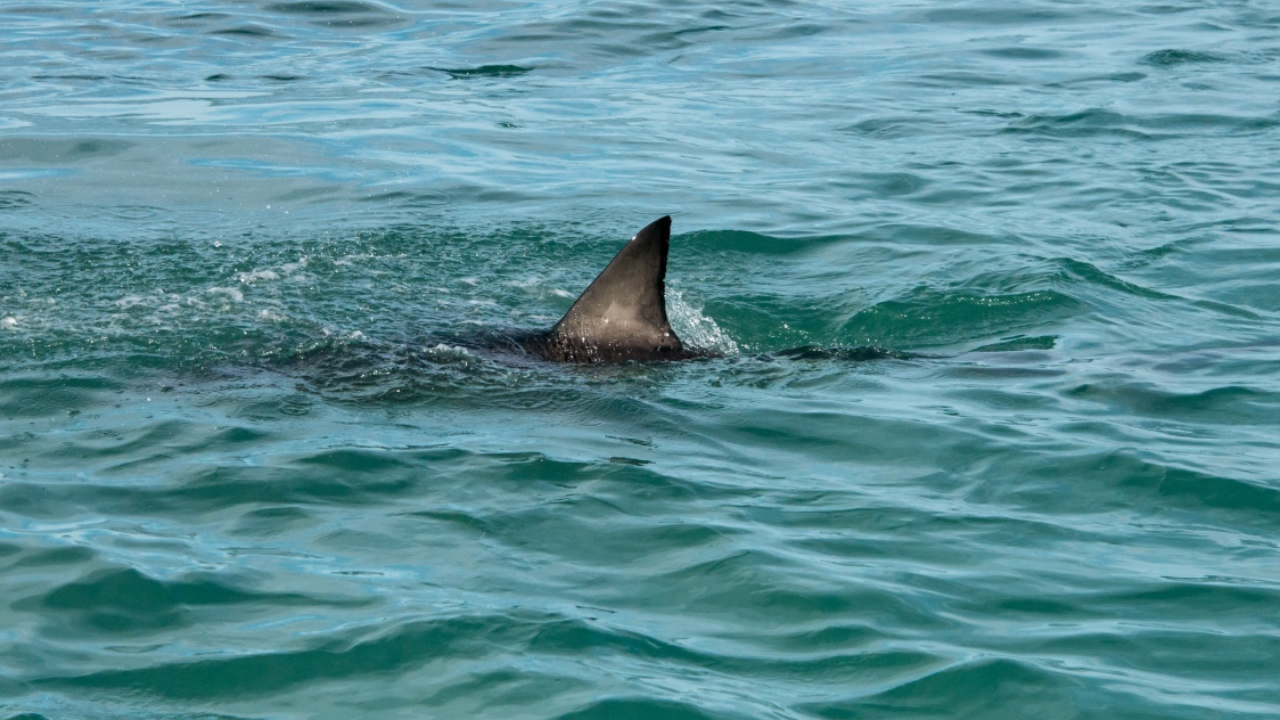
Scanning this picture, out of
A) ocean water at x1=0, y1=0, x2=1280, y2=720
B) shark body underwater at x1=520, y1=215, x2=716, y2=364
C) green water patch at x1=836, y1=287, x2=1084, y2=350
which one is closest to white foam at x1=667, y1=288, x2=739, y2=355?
ocean water at x1=0, y1=0, x2=1280, y2=720

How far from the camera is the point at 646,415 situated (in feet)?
21.5

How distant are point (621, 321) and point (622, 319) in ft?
0.04

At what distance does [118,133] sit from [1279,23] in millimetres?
14814

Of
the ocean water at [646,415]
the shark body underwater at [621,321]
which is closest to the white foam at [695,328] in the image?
the ocean water at [646,415]

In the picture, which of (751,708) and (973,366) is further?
(973,366)

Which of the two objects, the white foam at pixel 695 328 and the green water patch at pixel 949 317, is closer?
the white foam at pixel 695 328

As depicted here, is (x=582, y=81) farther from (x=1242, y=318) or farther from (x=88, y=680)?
(x=88, y=680)

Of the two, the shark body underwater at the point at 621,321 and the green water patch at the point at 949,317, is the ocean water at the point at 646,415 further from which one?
the shark body underwater at the point at 621,321

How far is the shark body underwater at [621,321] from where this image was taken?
22.1 ft

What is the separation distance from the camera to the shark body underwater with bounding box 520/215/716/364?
6.74m

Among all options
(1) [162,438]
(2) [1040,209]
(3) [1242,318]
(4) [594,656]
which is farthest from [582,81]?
(4) [594,656]

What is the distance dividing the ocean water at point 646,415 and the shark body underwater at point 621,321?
0.14m

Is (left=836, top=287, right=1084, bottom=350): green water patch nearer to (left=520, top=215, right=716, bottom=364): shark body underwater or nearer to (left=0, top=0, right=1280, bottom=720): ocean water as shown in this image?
(left=0, top=0, right=1280, bottom=720): ocean water

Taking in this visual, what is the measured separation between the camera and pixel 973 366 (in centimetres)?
744
